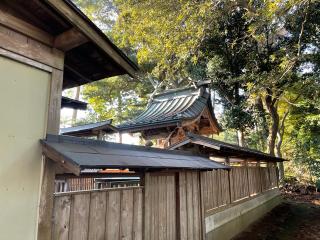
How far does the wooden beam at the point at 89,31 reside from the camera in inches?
148

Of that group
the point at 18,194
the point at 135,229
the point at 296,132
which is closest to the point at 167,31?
the point at 135,229

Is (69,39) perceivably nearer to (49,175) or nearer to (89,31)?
(89,31)

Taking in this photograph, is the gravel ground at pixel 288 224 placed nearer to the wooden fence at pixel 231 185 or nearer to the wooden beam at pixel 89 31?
the wooden fence at pixel 231 185

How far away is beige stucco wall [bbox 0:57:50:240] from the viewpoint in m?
3.22

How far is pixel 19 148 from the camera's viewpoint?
341 cm

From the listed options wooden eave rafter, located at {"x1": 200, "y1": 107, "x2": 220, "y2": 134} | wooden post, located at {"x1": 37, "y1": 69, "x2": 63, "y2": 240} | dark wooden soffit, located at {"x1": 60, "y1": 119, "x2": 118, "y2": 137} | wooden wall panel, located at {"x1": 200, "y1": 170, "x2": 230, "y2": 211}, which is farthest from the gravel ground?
dark wooden soffit, located at {"x1": 60, "y1": 119, "x2": 118, "y2": 137}

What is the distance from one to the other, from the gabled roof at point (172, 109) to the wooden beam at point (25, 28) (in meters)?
5.58

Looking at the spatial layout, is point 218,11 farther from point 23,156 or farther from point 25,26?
point 23,156

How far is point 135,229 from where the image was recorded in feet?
15.9

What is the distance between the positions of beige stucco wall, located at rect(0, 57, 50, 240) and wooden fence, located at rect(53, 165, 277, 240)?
400 millimetres

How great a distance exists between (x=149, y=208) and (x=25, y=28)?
388 centimetres

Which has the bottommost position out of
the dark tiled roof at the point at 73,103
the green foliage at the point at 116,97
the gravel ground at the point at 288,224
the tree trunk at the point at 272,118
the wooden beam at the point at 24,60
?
the gravel ground at the point at 288,224

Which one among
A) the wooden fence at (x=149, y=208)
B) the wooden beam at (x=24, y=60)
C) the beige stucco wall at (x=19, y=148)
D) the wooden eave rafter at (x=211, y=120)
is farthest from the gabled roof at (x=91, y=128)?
the beige stucco wall at (x=19, y=148)

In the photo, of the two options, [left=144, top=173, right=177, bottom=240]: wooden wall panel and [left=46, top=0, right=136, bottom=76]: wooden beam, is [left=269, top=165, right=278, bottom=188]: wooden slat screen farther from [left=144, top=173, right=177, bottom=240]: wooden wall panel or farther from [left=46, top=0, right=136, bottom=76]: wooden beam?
[left=46, top=0, right=136, bottom=76]: wooden beam
